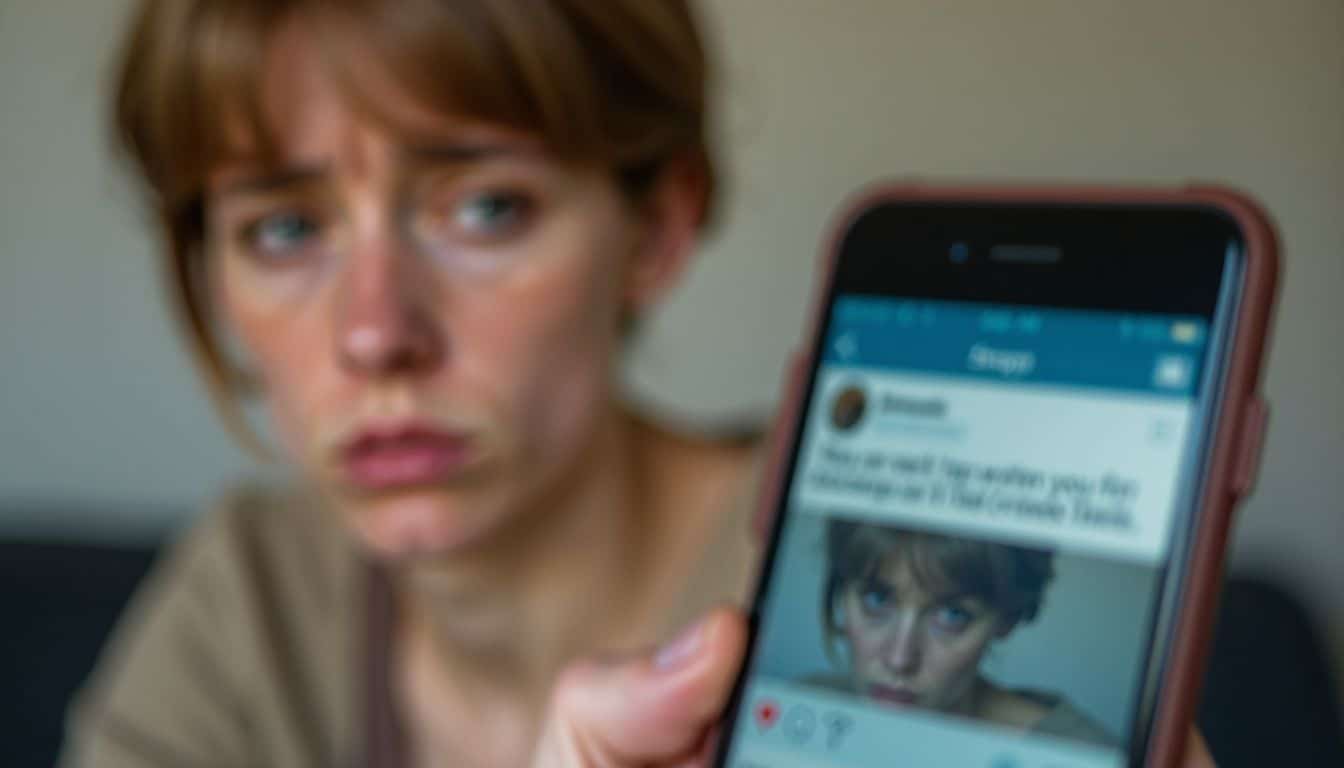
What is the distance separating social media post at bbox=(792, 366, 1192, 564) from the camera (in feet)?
1.25

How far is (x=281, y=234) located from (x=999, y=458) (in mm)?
400

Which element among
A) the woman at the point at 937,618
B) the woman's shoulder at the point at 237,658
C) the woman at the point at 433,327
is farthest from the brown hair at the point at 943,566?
the woman's shoulder at the point at 237,658

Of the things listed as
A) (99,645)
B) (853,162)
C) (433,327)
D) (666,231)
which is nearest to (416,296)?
(433,327)

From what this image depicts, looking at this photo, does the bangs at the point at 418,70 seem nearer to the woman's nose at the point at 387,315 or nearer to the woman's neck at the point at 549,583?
the woman's nose at the point at 387,315

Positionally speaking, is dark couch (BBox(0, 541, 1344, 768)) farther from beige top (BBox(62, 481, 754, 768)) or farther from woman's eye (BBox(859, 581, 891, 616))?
woman's eye (BBox(859, 581, 891, 616))

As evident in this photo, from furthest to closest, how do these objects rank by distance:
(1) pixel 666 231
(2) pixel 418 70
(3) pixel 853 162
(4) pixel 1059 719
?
(3) pixel 853 162, (1) pixel 666 231, (2) pixel 418 70, (4) pixel 1059 719

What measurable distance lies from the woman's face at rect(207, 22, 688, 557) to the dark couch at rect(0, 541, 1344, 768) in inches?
17.9

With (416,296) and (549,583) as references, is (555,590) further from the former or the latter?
(416,296)

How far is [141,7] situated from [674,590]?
1.36 ft

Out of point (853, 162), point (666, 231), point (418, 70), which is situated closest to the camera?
point (418, 70)

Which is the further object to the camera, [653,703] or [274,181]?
[274,181]

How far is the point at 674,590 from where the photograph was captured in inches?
32.3

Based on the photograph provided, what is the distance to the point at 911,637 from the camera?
0.40 m

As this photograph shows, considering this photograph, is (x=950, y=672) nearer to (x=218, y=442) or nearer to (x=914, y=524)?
(x=914, y=524)
